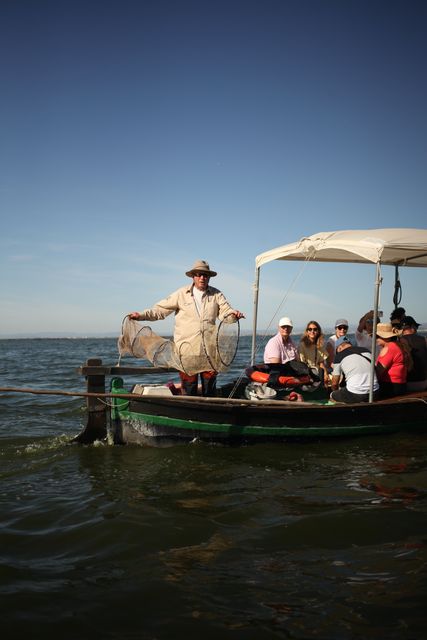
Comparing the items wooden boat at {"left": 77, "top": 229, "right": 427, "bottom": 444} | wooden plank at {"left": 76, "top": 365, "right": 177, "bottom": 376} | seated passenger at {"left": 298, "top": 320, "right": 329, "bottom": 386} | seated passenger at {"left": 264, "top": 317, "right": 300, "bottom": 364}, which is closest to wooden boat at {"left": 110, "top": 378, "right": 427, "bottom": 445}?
wooden boat at {"left": 77, "top": 229, "right": 427, "bottom": 444}

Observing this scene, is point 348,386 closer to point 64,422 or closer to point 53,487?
point 53,487

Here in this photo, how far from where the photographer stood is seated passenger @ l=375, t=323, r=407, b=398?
26.4 ft

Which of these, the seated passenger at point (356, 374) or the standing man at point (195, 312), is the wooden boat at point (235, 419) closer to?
the seated passenger at point (356, 374)

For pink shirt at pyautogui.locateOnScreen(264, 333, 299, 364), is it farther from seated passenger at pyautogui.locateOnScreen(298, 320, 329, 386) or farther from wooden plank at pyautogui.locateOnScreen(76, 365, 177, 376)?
wooden plank at pyautogui.locateOnScreen(76, 365, 177, 376)

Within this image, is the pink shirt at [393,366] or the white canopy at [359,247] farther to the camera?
the pink shirt at [393,366]

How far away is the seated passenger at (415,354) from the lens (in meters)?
8.43

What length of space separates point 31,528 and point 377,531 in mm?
3406

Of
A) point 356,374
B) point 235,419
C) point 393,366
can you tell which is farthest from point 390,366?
point 235,419

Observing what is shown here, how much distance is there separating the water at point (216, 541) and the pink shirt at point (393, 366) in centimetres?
105

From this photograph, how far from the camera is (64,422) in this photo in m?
10.5

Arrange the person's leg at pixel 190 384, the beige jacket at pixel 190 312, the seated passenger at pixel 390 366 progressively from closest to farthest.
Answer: the beige jacket at pixel 190 312
the person's leg at pixel 190 384
the seated passenger at pixel 390 366

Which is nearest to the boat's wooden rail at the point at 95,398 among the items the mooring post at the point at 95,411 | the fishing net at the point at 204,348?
the mooring post at the point at 95,411

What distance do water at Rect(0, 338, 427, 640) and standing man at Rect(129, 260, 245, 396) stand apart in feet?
3.58

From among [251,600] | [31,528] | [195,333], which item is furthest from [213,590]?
[195,333]
